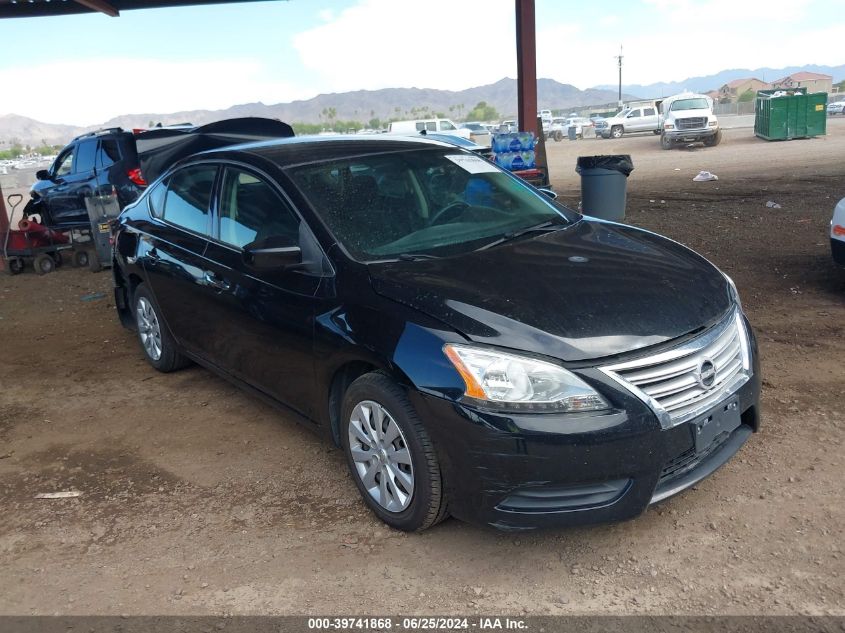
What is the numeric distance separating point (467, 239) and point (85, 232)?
342 inches

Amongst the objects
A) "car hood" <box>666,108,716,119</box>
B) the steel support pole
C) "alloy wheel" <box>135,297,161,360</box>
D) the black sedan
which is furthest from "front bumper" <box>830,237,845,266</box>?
"car hood" <box>666,108,716,119</box>

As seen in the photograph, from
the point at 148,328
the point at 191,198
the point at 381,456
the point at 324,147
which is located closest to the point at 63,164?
the point at 148,328

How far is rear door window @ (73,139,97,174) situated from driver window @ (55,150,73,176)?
0.37 meters

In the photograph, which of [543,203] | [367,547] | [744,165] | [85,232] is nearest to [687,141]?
[744,165]

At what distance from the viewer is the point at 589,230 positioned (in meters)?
3.89

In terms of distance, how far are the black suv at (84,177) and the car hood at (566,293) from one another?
8.29 metres

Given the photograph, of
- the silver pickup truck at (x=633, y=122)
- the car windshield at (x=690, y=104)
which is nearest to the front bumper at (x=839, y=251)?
the car windshield at (x=690, y=104)

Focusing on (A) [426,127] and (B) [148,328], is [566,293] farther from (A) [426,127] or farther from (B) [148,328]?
(A) [426,127]

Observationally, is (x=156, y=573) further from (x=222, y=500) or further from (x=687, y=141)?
(x=687, y=141)

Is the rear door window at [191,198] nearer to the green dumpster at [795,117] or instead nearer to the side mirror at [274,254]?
the side mirror at [274,254]

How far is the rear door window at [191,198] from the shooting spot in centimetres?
434

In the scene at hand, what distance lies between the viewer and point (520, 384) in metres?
2.68

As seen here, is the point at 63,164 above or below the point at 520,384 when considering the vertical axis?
above

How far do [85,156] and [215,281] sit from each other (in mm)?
8725
